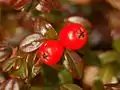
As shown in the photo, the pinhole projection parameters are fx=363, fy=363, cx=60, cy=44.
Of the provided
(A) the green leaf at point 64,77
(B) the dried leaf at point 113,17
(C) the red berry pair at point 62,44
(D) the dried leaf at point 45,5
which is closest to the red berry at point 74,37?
(C) the red berry pair at point 62,44

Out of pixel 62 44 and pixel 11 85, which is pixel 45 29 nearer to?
pixel 62 44

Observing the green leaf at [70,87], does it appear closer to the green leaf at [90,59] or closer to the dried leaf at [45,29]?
the dried leaf at [45,29]

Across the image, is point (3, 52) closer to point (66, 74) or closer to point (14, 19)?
point (66, 74)

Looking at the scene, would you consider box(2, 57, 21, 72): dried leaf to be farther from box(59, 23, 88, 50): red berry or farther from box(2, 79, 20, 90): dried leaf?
box(59, 23, 88, 50): red berry

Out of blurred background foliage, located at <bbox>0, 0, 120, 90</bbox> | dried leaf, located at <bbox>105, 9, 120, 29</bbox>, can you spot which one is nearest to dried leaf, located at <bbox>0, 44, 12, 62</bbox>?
blurred background foliage, located at <bbox>0, 0, 120, 90</bbox>

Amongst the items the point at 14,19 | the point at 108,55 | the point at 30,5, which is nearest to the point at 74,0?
the point at 14,19

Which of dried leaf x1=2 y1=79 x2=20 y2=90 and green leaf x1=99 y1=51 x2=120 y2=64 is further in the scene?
green leaf x1=99 y1=51 x2=120 y2=64
